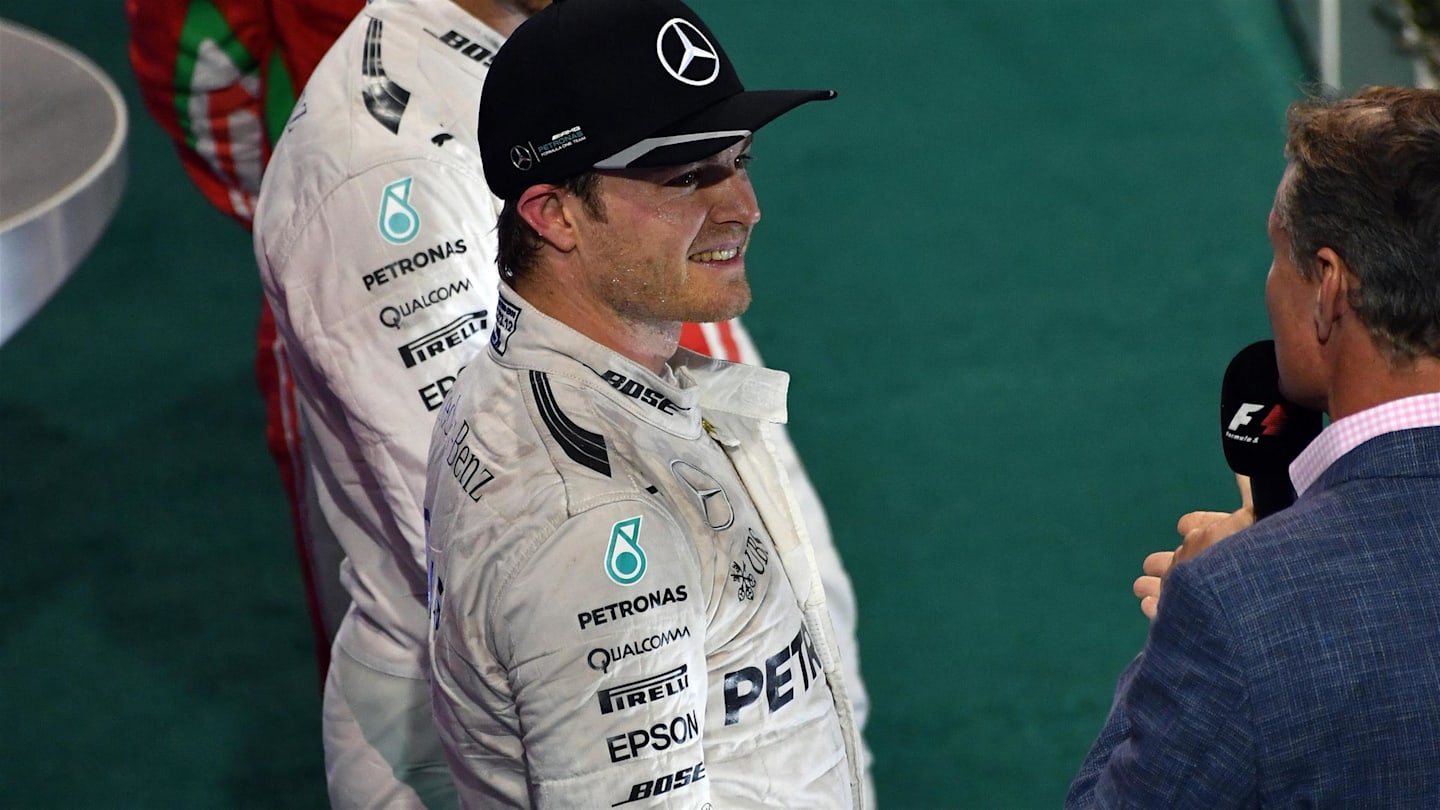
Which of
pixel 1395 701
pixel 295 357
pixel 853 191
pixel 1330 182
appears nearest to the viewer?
pixel 1395 701

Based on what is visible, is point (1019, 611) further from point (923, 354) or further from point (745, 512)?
point (745, 512)

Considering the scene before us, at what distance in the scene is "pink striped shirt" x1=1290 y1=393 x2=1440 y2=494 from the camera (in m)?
1.46

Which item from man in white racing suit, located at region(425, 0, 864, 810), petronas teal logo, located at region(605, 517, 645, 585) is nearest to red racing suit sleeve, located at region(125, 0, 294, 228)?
man in white racing suit, located at region(425, 0, 864, 810)

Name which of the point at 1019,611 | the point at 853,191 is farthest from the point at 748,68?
the point at 1019,611

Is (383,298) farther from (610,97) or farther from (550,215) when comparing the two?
(610,97)

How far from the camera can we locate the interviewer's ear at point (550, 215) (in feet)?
5.63

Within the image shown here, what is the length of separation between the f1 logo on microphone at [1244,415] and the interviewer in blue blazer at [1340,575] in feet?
0.43

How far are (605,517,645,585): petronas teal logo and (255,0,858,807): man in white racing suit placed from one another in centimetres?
53

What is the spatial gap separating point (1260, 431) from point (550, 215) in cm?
73

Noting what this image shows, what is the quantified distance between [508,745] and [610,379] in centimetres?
37

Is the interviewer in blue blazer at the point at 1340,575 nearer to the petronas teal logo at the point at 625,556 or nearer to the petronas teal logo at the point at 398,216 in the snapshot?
the petronas teal logo at the point at 625,556

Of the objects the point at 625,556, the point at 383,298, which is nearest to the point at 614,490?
the point at 625,556

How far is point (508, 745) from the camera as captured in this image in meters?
1.67

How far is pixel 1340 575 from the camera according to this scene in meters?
1.42
